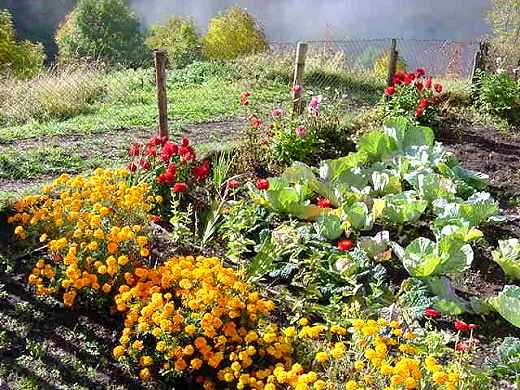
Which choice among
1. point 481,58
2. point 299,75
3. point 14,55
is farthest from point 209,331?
point 14,55

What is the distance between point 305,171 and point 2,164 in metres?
2.91

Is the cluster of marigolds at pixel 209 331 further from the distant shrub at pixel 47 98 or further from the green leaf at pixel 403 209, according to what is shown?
the distant shrub at pixel 47 98

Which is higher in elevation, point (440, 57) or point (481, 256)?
point (440, 57)

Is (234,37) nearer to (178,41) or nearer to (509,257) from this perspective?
(178,41)

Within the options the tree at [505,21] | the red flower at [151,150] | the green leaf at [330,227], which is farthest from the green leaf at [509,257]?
the tree at [505,21]

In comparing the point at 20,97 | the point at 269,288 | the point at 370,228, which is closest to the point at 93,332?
the point at 269,288

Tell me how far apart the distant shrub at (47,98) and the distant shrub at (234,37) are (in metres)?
6.74

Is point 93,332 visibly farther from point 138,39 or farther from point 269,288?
point 138,39

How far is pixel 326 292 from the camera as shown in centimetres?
380

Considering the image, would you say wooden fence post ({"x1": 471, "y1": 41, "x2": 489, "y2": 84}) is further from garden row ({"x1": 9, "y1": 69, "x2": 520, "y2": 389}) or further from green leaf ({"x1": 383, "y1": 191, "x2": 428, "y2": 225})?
green leaf ({"x1": 383, "y1": 191, "x2": 428, "y2": 225})

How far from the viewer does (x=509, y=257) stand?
13.4 feet

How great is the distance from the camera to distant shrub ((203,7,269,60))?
17188 mm

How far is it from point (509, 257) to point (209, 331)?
2179 millimetres

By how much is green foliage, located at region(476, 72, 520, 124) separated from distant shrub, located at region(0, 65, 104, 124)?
6007mm
